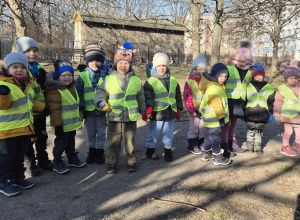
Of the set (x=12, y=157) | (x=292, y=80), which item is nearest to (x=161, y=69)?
(x=292, y=80)

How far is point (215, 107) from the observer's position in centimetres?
421

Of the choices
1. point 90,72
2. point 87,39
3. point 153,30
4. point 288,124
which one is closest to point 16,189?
point 90,72

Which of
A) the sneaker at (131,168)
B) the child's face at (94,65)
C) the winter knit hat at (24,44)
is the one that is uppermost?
the winter knit hat at (24,44)

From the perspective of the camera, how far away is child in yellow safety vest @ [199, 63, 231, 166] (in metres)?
4.22

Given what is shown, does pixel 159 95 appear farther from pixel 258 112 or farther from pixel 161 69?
pixel 258 112

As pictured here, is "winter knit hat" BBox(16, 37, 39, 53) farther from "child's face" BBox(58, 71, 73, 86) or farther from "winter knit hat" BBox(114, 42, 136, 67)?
"winter knit hat" BBox(114, 42, 136, 67)

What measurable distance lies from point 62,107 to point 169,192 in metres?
1.88

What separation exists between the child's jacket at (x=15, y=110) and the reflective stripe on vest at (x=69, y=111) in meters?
0.50

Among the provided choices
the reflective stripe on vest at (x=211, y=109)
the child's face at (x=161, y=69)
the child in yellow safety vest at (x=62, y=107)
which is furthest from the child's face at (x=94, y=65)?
the reflective stripe on vest at (x=211, y=109)

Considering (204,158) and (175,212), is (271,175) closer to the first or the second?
(204,158)

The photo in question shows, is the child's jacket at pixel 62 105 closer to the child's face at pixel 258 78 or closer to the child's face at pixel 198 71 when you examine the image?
the child's face at pixel 198 71

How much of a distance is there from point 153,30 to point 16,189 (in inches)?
1155

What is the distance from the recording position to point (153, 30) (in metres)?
31.0

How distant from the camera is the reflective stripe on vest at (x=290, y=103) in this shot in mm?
4859
